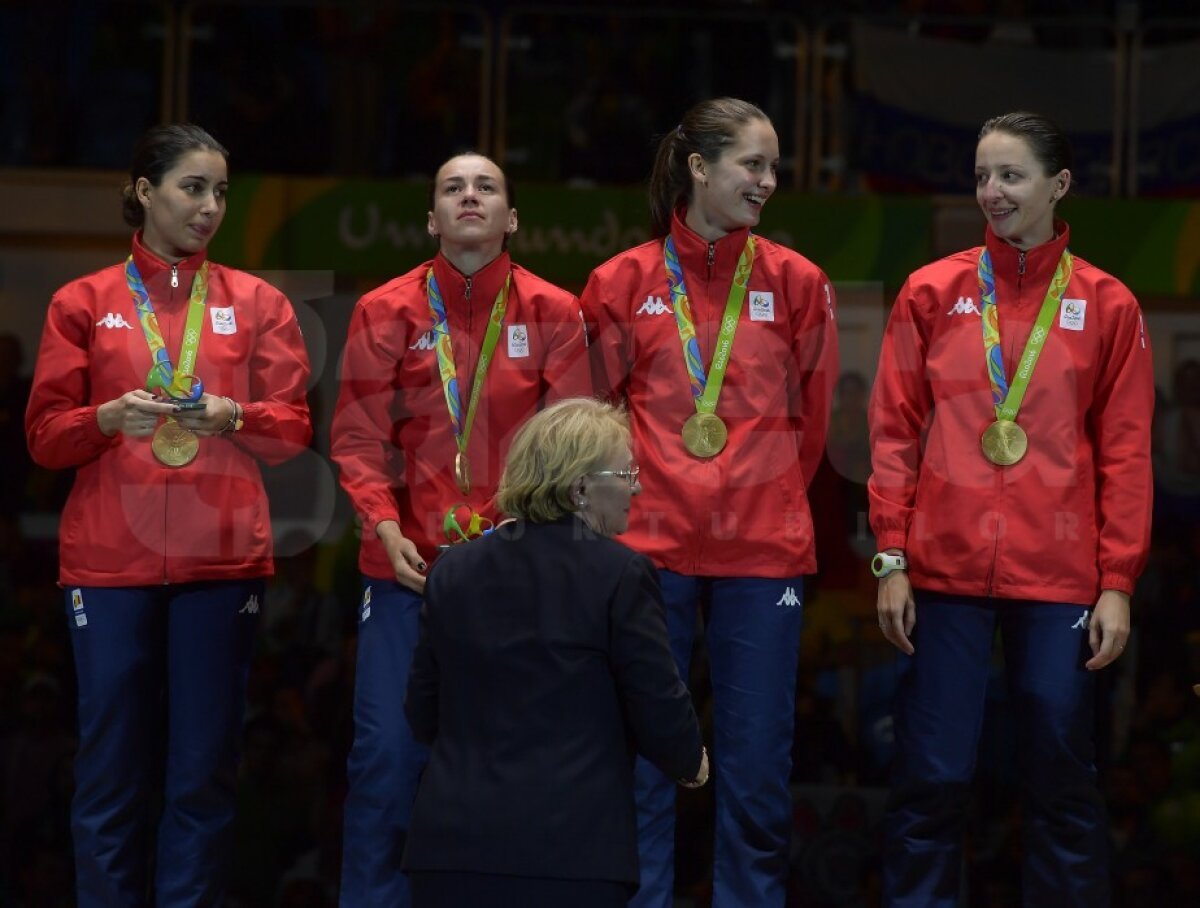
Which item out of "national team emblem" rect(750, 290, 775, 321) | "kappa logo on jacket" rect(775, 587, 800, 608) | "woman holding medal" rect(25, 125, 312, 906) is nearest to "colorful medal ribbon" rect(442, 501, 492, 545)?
"woman holding medal" rect(25, 125, 312, 906)

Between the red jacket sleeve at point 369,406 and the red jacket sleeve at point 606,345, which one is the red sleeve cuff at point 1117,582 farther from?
the red jacket sleeve at point 369,406

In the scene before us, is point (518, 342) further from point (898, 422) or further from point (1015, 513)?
point (1015, 513)

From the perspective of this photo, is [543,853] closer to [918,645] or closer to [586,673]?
[586,673]

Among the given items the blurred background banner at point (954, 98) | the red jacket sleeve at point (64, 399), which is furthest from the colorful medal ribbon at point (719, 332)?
the blurred background banner at point (954, 98)

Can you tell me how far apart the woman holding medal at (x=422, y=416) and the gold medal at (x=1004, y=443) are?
2.79 feet

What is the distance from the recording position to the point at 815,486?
248 inches

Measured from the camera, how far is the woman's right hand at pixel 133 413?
3.91m

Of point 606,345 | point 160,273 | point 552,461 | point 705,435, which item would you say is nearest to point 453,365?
point 606,345

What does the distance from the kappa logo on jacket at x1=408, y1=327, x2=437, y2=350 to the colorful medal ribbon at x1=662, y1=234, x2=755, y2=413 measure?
523mm

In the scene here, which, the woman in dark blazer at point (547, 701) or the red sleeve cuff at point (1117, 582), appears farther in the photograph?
the red sleeve cuff at point (1117, 582)

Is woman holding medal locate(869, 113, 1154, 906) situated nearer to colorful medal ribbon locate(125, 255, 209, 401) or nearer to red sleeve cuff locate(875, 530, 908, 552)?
red sleeve cuff locate(875, 530, 908, 552)

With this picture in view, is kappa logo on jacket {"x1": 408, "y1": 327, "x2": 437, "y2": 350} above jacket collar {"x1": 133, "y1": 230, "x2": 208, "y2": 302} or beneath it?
beneath

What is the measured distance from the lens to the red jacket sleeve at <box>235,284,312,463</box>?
4.12 metres

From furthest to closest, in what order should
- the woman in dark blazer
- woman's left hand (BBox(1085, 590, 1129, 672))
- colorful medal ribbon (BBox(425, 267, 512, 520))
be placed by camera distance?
colorful medal ribbon (BBox(425, 267, 512, 520)) → woman's left hand (BBox(1085, 590, 1129, 672)) → the woman in dark blazer
